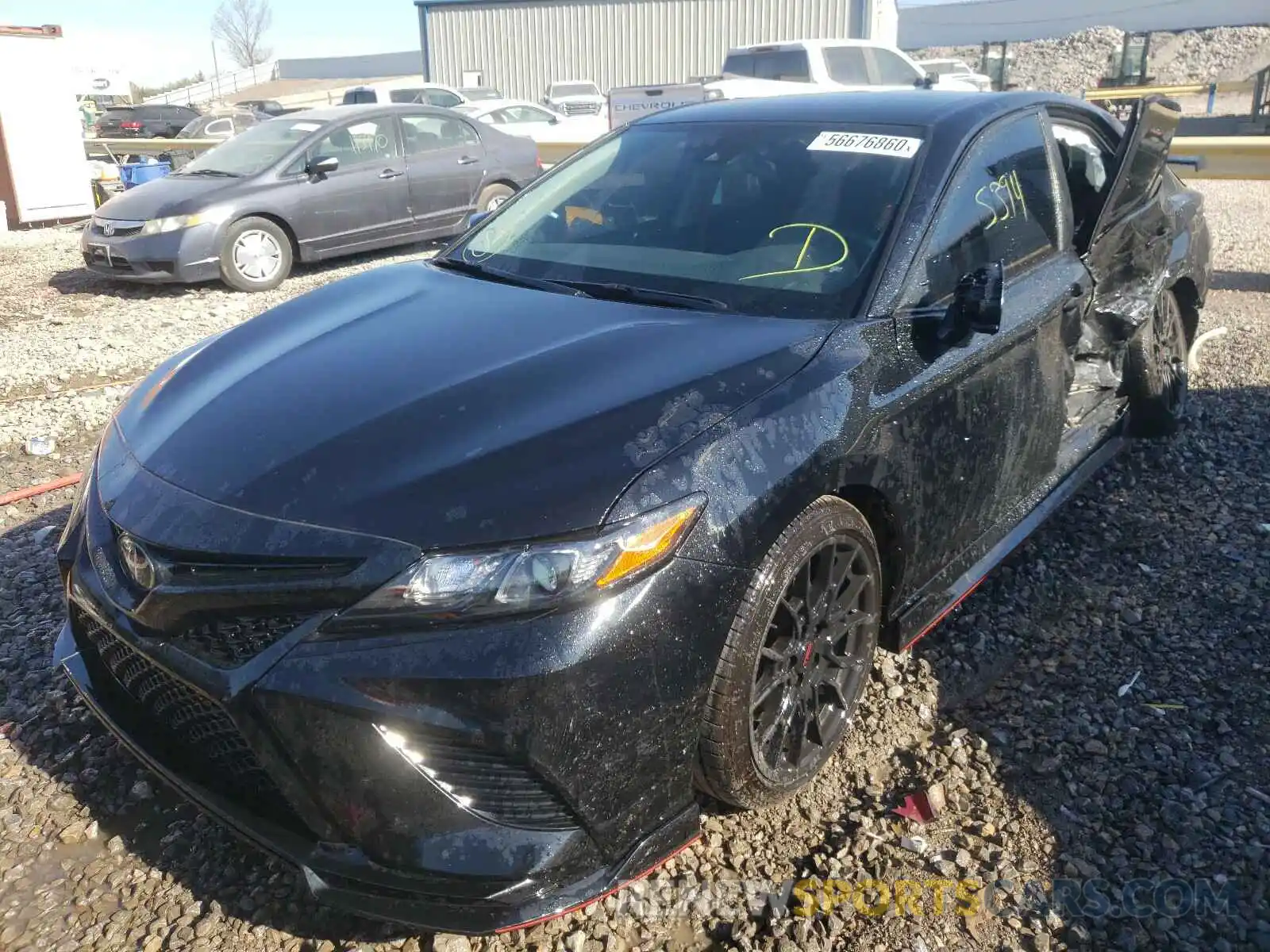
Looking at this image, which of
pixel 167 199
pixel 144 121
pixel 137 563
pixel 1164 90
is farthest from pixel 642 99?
pixel 144 121

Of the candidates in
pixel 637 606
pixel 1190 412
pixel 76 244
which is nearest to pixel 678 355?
pixel 637 606

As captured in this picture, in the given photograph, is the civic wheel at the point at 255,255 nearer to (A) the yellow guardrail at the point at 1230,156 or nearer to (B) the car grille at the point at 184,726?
(B) the car grille at the point at 184,726

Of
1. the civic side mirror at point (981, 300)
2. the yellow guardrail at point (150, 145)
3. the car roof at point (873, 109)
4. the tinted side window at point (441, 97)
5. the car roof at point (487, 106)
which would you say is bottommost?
the civic side mirror at point (981, 300)

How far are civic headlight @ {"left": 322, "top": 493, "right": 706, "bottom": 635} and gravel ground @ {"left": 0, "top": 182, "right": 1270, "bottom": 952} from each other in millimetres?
830

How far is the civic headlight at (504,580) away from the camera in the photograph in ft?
6.23

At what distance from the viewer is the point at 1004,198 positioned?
333cm

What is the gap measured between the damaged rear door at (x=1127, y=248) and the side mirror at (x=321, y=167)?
7143 millimetres

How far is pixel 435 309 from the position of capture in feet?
9.75

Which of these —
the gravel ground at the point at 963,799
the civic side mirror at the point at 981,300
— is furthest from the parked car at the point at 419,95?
the civic side mirror at the point at 981,300

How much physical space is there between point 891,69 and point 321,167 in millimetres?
10677

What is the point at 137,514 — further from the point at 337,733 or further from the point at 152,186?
the point at 152,186

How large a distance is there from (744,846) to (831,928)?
0.31 m

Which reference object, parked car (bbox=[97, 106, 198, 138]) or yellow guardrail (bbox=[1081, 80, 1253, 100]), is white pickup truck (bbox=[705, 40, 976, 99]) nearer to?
yellow guardrail (bbox=[1081, 80, 1253, 100])

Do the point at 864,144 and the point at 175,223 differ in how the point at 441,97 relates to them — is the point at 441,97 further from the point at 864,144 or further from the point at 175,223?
the point at 864,144
